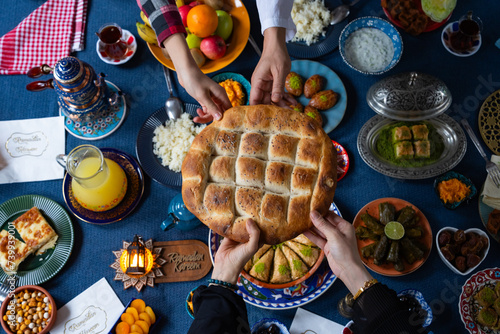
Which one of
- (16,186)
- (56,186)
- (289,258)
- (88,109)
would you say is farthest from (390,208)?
(16,186)

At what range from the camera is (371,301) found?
173 cm

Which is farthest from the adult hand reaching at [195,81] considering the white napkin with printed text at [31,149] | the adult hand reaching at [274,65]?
the white napkin with printed text at [31,149]

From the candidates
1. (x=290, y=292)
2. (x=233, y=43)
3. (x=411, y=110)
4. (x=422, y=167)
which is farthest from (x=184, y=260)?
(x=411, y=110)

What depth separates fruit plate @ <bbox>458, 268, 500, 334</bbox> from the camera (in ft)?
7.36

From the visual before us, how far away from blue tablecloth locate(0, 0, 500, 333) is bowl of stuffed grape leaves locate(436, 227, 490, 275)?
10 centimetres

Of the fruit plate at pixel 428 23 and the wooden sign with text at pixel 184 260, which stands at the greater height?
the fruit plate at pixel 428 23

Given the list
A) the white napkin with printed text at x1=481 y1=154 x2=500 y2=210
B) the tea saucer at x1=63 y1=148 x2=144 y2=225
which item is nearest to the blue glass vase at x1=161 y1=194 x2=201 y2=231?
the tea saucer at x1=63 y1=148 x2=144 y2=225

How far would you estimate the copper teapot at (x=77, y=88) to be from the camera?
235 cm

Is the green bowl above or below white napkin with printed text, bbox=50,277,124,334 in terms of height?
above

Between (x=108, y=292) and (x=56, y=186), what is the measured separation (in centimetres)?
90

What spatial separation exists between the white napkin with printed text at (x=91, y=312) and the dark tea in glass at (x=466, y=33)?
3.23m

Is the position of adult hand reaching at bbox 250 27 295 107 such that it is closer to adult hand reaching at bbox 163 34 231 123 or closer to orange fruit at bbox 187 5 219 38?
adult hand reaching at bbox 163 34 231 123

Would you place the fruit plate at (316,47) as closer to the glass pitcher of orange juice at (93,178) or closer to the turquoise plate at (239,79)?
the turquoise plate at (239,79)

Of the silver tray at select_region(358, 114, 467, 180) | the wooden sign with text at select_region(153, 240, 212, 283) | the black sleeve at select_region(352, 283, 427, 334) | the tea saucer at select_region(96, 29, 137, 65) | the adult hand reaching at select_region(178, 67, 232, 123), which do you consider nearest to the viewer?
the black sleeve at select_region(352, 283, 427, 334)
